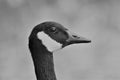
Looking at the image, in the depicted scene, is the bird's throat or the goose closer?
the goose

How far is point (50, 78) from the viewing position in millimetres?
33781

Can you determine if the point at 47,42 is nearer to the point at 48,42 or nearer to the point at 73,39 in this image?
the point at 48,42

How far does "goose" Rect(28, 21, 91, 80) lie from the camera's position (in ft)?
110

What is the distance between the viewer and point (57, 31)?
33906mm

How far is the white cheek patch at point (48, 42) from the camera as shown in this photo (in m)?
33.6

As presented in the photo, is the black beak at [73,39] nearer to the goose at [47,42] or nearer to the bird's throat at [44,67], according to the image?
the goose at [47,42]

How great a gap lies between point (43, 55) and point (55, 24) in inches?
21.7

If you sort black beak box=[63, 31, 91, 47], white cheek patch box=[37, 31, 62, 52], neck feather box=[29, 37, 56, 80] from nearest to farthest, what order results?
1. white cheek patch box=[37, 31, 62, 52]
2. neck feather box=[29, 37, 56, 80]
3. black beak box=[63, 31, 91, 47]

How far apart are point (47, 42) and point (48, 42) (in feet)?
0.05

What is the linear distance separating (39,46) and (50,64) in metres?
0.39

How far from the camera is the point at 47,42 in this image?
3369cm

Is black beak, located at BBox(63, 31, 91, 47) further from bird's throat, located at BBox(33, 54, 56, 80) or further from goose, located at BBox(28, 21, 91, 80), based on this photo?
bird's throat, located at BBox(33, 54, 56, 80)

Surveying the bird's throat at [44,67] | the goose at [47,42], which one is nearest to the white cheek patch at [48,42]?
the goose at [47,42]

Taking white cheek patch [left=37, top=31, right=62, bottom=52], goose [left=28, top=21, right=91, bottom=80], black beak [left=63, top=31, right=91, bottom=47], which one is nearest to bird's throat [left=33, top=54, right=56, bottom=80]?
goose [left=28, top=21, right=91, bottom=80]
